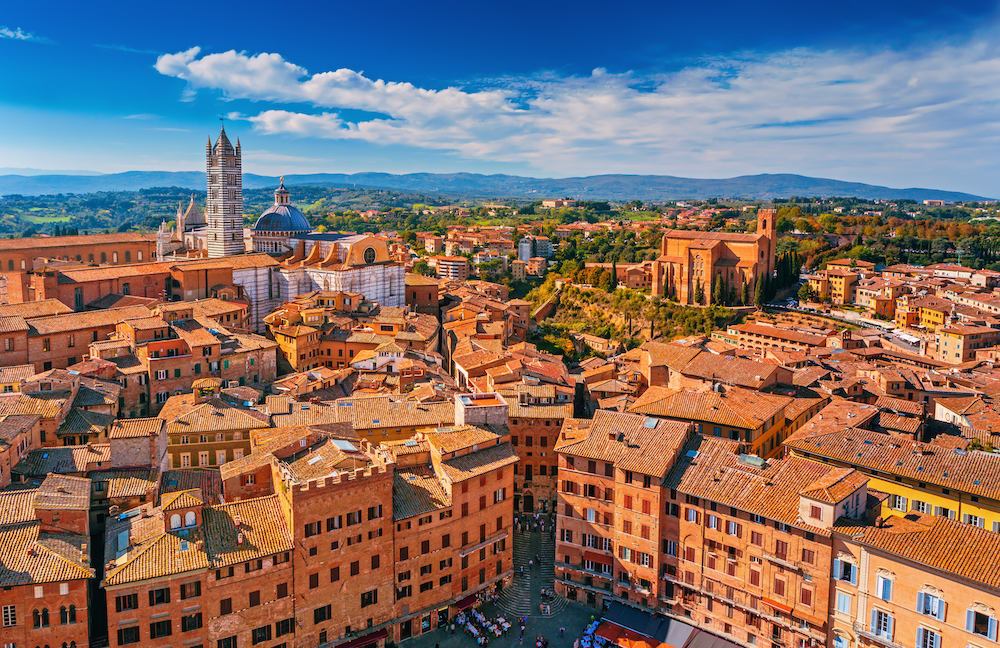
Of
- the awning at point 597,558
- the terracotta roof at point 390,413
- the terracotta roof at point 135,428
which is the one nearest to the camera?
the terracotta roof at point 135,428

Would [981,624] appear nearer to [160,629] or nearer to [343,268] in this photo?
[160,629]

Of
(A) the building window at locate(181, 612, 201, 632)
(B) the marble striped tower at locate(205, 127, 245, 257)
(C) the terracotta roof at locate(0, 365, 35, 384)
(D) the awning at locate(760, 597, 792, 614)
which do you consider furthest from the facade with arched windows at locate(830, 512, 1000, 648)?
(B) the marble striped tower at locate(205, 127, 245, 257)

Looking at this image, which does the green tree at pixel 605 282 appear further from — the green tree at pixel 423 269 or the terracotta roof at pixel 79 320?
the terracotta roof at pixel 79 320

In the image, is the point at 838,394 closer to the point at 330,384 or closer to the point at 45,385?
the point at 330,384

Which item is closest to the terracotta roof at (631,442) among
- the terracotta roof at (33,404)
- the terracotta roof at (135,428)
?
the terracotta roof at (135,428)

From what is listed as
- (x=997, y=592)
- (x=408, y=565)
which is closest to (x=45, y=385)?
(x=408, y=565)

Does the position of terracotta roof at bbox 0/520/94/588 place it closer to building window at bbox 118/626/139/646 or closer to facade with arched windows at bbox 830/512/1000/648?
building window at bbox 118/626/139/646

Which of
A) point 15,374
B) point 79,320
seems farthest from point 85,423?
point 79,320
